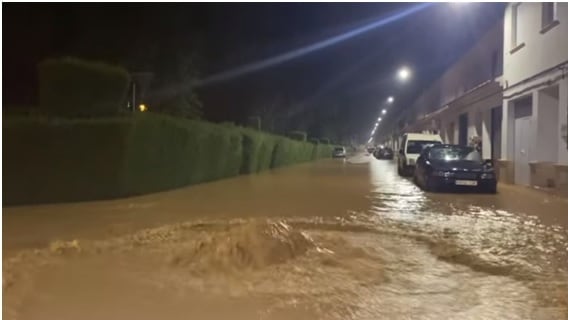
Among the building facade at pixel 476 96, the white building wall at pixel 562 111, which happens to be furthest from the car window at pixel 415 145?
the white building wall at pixel 562 111

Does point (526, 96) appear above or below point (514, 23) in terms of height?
below

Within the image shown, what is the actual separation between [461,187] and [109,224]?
10396mm

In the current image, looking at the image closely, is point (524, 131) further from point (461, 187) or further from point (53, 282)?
point (53, 282)

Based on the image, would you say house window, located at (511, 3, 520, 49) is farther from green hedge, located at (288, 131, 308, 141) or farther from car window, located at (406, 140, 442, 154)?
green hedge, located at (288, 131, 308, 141)

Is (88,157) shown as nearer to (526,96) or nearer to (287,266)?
(287,266)

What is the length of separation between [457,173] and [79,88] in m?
10.5

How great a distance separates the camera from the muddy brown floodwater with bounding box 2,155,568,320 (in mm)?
5113

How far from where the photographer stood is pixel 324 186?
19641mm

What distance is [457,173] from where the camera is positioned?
16641 millimetres

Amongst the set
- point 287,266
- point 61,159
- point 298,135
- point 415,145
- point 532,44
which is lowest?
point 287,266

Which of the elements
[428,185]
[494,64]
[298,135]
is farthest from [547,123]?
[298,135]

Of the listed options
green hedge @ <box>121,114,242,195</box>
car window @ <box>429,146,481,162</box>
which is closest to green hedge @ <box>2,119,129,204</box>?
green hedge @ <box>121,114,242,195</box>

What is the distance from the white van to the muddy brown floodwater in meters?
13.3

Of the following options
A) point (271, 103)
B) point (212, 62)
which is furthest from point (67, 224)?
point (271, 103)
